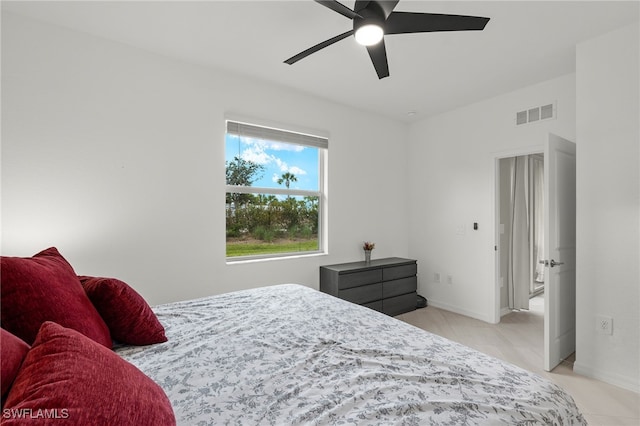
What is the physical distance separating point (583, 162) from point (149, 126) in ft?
11.9

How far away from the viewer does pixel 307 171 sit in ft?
12.2

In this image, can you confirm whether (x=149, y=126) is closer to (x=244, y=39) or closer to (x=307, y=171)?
(x=244, y=39)

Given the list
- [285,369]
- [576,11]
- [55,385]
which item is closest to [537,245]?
[576,11]

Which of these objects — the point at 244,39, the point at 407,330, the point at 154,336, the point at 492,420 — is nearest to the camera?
the point at 492,420

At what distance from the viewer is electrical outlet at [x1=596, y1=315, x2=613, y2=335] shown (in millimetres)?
2336

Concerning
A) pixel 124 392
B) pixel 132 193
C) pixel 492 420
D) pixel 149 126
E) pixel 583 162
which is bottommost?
pixel 492 420

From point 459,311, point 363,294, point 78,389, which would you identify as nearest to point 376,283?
point 363,294

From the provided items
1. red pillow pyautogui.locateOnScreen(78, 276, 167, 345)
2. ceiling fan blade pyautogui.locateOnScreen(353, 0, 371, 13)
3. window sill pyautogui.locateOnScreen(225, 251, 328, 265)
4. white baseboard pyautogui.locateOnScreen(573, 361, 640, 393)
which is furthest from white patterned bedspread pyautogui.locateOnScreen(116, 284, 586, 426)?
white baseboard pyautogui.locateOnScreen(573, 361, 640, 393)

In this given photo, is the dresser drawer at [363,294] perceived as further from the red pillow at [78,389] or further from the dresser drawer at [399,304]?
the red pillow at [78,389]

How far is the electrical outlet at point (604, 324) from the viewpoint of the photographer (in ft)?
7.66

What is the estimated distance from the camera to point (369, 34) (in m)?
1.68

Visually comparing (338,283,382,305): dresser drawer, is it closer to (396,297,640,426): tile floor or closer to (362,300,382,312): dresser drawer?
(362,300,382,312): dresser drawer

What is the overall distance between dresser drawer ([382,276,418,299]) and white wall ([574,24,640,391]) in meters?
1.81

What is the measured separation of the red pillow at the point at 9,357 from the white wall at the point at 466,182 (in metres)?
4.03
